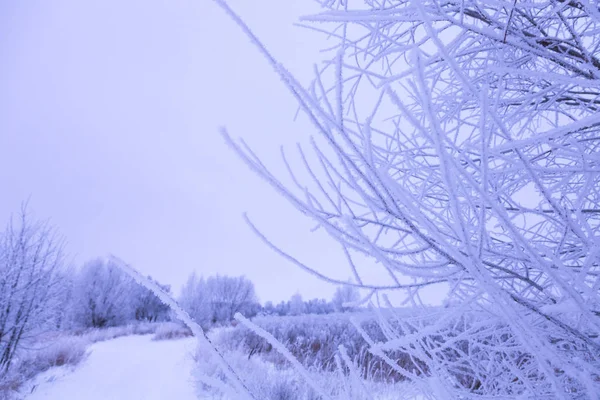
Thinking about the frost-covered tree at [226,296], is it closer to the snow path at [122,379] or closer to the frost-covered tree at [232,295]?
the frost-covered tree at [232,295]

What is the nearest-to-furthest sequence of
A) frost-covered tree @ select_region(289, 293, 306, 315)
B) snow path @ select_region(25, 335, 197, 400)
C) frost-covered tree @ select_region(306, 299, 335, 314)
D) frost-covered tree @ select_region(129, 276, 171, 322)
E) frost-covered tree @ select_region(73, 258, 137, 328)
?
snow path @ select_region(25, 335, 197, 400), frost-covered tree @ select_region(73, 258, 137, 328), frost-covered tree @ select_region(129, 276, 171, 322), frost-covered tree @ select_region(306, 299, 335, 314), frost-covered tree @ select_region(289, 293, 306, 315)

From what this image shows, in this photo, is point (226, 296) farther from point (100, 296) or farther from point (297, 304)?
point (297, 304)

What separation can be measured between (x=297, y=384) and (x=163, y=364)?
5.34m

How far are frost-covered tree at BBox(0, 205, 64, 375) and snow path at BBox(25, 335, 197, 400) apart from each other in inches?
39.4

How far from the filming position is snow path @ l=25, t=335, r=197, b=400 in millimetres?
5715

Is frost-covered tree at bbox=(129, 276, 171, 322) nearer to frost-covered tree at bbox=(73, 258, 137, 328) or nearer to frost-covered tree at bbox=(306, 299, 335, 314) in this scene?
frost-covered tree at bbox=(73, 258, 137, 328)

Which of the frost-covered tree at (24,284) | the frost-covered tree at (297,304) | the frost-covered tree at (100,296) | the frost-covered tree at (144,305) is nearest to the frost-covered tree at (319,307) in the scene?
the frost-covered tree at (297,304)

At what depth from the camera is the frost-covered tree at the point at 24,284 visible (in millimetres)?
6555

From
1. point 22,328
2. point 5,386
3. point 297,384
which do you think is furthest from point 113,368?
point 297,384

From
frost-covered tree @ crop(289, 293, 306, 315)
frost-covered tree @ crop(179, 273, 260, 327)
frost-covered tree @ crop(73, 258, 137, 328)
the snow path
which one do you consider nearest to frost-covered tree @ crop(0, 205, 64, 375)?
the snow path

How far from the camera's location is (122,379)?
682 cm

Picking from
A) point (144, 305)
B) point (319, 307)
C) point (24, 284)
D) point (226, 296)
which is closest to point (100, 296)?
point (144, 305)

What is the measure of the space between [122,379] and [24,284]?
274 cm

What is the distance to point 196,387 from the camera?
219 inches
